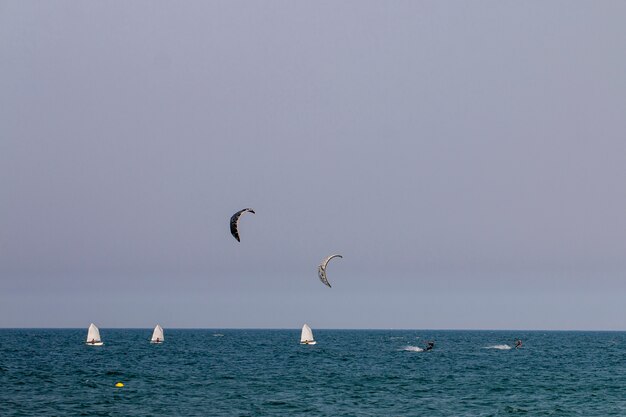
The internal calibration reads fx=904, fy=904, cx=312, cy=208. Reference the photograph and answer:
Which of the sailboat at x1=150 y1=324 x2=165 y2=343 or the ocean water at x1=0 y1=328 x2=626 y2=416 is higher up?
the sailboat at x1=150 y1=324 x2=165 y2=343

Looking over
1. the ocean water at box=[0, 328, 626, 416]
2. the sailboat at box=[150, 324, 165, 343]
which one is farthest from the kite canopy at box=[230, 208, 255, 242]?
the sailboat at box=[150, 324, 165, 343]

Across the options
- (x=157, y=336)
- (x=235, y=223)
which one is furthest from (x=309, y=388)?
(x=157, y=336)

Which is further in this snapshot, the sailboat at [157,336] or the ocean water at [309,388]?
the sailboat at [157,336]

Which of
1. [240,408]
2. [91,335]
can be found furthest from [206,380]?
[91,335]

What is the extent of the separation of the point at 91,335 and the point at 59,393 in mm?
101548

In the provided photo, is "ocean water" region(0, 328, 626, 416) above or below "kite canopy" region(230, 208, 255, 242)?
below

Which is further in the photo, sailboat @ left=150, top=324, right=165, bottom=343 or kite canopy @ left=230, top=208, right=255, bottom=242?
sailboat @ left=150, top=324, right=165, bottom=343

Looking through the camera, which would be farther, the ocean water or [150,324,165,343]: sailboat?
[150,324,165,343]: sailboat

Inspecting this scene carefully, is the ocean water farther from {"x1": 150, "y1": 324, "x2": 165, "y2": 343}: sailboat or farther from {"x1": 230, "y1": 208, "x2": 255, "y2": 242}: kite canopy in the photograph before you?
{"x1": 150, "y1": 324, "x2": 165, "y2": 343}: sailboat

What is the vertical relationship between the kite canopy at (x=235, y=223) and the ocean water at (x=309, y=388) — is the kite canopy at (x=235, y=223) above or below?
above

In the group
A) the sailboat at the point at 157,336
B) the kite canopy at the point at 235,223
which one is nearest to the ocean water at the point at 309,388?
the kite canopy at the point at 235,223

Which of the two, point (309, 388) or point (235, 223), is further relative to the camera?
point (309, 388)

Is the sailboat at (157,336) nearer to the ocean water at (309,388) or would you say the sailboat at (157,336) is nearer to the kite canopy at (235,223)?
the ocean water at (309,388)

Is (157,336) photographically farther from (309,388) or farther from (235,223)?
(235,223)
